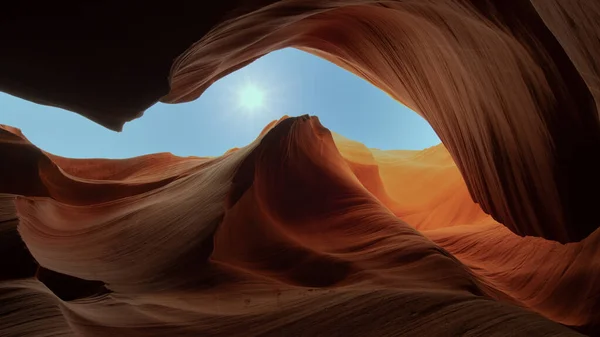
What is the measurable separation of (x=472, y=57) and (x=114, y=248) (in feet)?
11.6

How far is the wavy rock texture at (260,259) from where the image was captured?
2.71 m

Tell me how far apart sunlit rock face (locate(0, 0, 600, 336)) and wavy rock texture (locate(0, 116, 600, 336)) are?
0.02 meters

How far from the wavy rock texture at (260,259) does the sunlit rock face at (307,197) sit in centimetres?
2

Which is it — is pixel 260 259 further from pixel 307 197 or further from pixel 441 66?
pixel 441 66

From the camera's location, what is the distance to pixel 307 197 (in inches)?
217

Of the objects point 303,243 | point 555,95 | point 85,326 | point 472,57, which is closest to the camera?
point 85,326

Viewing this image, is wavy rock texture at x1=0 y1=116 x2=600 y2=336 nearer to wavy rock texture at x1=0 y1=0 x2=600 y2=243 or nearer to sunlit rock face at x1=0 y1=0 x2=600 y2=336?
sunlit rock face at x1=0 y1=0 x2=600 y2=336

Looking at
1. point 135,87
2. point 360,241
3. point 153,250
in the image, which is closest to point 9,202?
point 153,250

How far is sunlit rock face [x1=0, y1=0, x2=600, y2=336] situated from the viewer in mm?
2816

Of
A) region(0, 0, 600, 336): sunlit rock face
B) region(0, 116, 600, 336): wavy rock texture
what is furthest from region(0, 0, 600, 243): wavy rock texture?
region(0, 116, 600, 336): wavy rock texture

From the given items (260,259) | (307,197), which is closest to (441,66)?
(307,197)

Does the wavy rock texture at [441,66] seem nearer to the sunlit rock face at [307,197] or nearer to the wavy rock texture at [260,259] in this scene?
the sunlit rock face at [307,197]

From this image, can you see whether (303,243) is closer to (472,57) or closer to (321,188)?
(321,188)

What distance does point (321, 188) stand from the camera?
5703 millimetres
